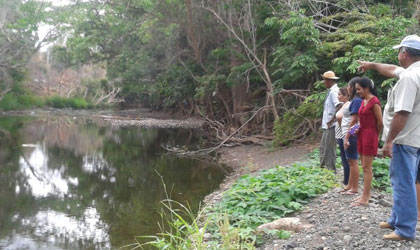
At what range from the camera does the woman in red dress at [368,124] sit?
468 centimetres

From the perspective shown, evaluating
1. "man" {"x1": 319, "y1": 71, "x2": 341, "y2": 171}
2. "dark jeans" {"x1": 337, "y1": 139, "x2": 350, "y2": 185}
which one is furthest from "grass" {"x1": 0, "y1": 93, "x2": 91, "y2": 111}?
"dark jeans" {"x1": 337, "y1": 139, "x2": 350, "y2": 185}

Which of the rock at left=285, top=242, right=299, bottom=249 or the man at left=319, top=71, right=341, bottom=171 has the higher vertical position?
the man at left=319, top=71, right=341, bottom=171

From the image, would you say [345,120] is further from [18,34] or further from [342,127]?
[18,34]

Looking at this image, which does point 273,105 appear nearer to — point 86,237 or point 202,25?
point 202,25

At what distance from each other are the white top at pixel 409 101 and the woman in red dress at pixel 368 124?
0.97m

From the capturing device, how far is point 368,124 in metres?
4.70

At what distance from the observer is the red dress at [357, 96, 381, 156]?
468 cm

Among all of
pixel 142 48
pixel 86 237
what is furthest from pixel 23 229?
pixel 142 48

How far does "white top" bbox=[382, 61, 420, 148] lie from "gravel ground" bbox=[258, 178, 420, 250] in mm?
937

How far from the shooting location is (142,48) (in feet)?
82.5

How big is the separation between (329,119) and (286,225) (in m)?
2.34

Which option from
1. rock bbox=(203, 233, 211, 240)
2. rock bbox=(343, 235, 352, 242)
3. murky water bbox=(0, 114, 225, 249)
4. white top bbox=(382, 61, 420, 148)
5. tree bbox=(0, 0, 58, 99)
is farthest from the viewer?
tree bbox=(0, 0, 58, 99)

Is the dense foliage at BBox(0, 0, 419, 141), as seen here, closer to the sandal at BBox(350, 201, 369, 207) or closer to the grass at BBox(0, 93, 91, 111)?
the grass at BBox(0, 93, 91, 111)

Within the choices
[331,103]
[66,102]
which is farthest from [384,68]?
[66,102]
